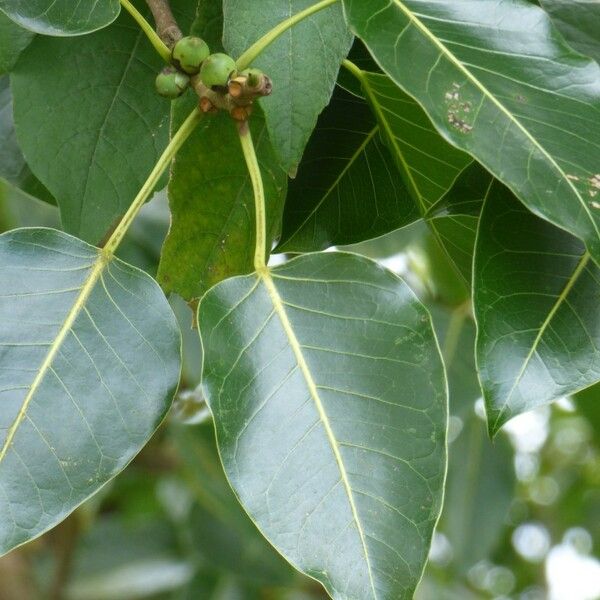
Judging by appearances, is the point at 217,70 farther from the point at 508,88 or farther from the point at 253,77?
the point at 508,88

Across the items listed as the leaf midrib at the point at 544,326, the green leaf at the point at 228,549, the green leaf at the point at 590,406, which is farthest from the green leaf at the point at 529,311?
the green leaf at the point at 228,549

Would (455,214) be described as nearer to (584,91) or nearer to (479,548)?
(584,91)

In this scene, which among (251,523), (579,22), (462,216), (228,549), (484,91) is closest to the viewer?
(484,91)

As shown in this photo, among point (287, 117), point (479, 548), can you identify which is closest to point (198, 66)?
point (287, 117)

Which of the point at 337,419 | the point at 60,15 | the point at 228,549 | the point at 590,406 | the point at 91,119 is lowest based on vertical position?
the point at 228,549

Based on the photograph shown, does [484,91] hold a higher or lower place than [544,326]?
higher

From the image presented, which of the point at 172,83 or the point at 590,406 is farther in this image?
the point at 590,406

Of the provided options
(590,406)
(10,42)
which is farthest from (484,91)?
(590,406)

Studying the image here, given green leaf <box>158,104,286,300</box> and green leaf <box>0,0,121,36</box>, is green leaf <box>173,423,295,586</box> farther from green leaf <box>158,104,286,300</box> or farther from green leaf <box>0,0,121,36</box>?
green leaf <box>0,0,121,36</box>
